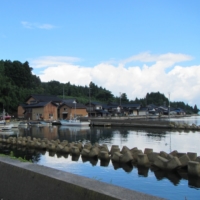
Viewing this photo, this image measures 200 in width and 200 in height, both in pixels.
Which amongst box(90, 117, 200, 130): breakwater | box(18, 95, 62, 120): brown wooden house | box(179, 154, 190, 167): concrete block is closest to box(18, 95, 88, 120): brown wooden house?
box(18, 95, 62, 120): brown wooden house

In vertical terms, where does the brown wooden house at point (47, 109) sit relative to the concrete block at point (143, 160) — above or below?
above

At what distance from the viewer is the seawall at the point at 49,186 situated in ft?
10.0

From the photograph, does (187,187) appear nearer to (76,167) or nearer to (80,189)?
(76,167)

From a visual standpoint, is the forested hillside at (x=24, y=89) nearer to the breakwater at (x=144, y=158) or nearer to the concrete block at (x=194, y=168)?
the breakwater at (x=144, y=158)

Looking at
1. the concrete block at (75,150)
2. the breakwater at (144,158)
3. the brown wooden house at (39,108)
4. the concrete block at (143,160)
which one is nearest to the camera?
the breakwater at (144,158)

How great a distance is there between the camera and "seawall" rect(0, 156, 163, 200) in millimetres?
3062

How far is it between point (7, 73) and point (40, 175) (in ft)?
281

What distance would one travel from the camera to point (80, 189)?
330cm

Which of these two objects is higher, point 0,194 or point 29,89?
point 29,89

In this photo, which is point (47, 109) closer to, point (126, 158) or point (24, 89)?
point (24, 89)

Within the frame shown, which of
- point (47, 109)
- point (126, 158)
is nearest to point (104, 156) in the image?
point (126, 158)

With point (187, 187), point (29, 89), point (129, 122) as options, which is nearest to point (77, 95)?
point (29, 89)

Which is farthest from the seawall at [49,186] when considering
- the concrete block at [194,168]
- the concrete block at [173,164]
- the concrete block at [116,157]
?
the concrete block at [116,157]

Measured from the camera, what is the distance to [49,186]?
12.4 ft
